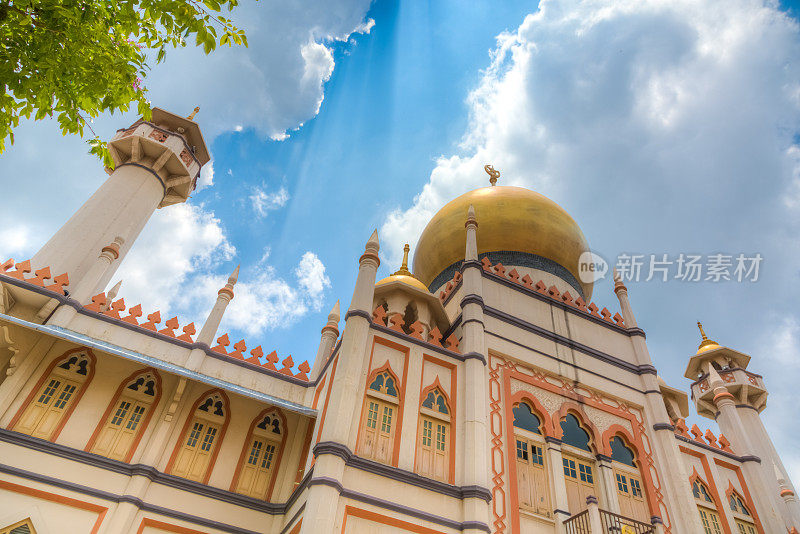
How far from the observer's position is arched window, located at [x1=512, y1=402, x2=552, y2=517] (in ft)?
31.6

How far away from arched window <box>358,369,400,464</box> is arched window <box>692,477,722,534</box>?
24.6ft

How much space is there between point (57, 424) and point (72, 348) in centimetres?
146

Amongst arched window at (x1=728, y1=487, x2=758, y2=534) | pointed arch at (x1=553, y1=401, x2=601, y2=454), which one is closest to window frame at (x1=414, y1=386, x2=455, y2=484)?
pointed arch at (x1=553, y1=401, x2=601, y2=454)

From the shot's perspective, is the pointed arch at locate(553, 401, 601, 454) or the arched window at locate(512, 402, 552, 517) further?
the pointed arch at locate(553, 401, 601, 454)

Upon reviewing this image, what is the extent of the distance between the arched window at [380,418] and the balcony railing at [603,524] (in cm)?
346

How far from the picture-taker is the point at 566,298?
538 inches

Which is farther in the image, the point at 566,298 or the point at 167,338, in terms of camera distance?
the point at 566,298

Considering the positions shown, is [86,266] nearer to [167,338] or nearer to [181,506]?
[167,338]

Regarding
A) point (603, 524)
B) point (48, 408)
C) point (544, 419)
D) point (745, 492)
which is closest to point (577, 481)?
point (603, 524)

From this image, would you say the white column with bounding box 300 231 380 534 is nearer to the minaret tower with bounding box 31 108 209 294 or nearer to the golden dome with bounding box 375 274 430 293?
the golden dome with bounding box 375 274 430 293

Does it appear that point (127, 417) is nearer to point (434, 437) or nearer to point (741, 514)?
point (434, 437)

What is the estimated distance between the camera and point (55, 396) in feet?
30.9

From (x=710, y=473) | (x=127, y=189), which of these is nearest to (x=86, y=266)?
(x=127, y=189)

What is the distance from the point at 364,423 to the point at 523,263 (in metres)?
8.33
